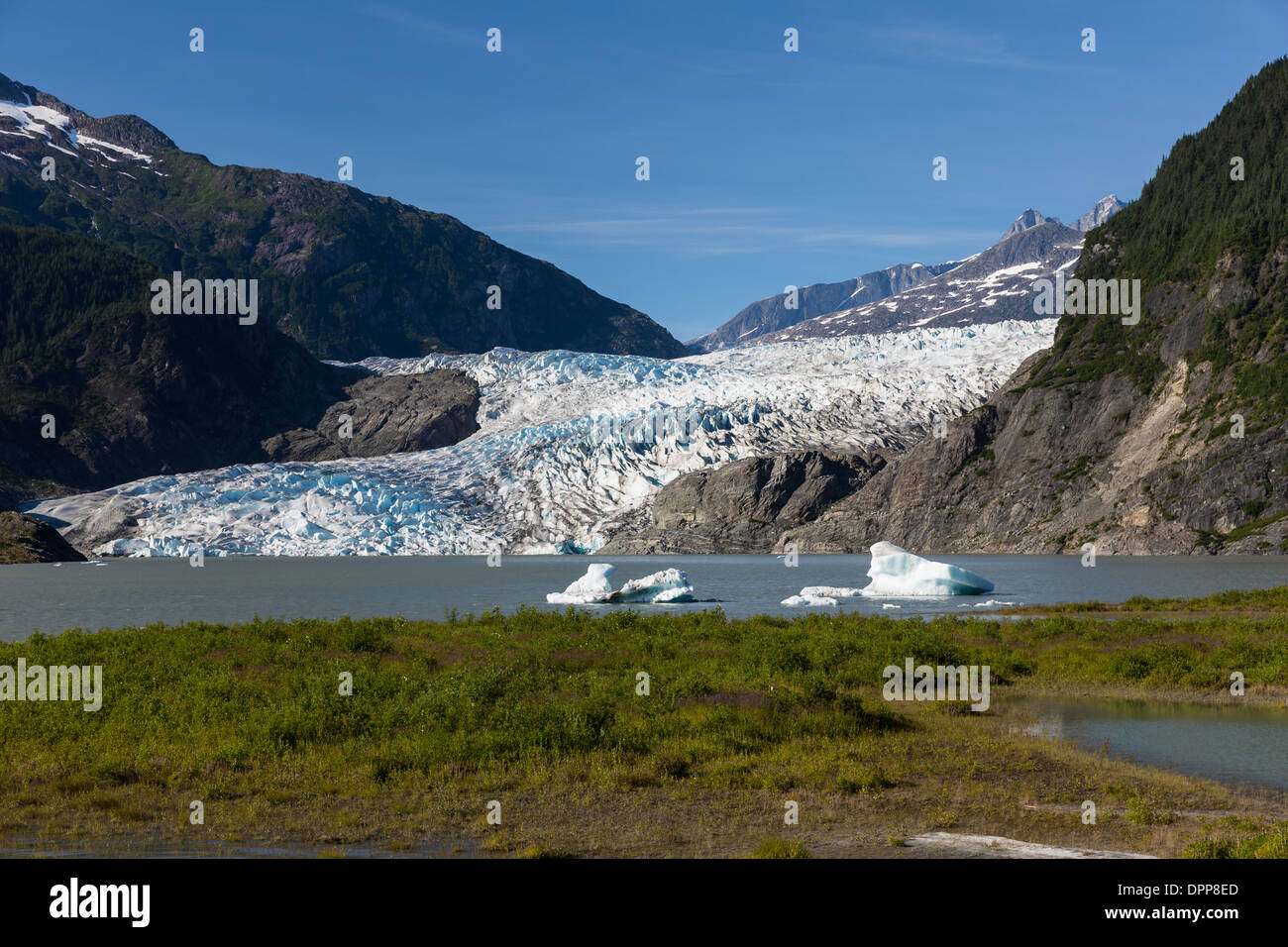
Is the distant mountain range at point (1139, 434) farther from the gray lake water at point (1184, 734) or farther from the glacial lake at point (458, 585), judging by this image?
the gray lake water at point (1184, 734)

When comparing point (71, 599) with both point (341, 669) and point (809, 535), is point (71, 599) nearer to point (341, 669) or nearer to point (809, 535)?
point (341, 669)

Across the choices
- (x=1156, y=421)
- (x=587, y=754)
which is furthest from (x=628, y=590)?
(x=1156, y=421)

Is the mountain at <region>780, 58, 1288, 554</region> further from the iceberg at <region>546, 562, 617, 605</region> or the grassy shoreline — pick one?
the grassy shoreline

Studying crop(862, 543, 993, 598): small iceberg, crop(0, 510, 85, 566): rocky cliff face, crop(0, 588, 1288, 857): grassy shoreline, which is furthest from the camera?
crop(0, 510, 85, 566): rocky cliff face

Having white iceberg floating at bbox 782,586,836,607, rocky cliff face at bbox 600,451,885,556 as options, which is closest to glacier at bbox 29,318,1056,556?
rocky cliff face at bbox 600,451,885,556

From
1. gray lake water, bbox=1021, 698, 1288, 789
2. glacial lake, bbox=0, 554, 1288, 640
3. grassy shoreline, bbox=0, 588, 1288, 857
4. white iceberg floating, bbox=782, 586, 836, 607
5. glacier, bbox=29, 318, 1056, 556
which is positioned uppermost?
glacier, bbox=29, 318, 1056, 556

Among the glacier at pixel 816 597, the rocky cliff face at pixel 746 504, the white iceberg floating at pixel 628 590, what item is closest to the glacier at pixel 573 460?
the rocky cliff face at pixel 746 504
